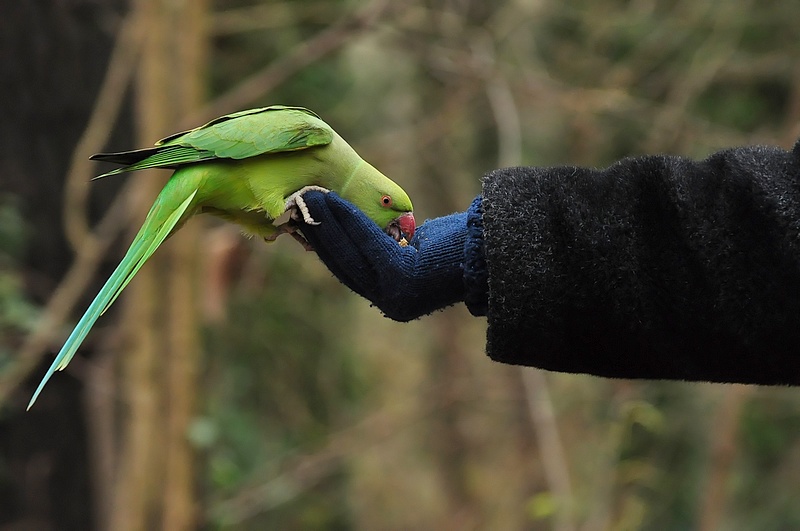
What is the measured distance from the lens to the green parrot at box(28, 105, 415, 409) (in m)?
2.77

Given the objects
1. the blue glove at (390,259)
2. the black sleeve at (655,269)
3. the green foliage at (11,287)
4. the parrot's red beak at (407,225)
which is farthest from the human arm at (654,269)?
the green foliage at (11,287)

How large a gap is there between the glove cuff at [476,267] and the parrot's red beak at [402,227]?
1.28ft

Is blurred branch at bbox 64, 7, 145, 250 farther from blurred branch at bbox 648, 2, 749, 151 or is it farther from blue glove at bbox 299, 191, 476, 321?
blurred branch at bbox 648, 2, 749, 151

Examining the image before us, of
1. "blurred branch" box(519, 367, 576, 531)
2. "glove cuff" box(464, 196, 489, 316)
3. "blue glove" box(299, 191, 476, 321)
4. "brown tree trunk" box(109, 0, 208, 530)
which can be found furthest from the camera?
"blurred branch" box(519, 367, 576, 531)

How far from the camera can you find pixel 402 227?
2805 millimetres

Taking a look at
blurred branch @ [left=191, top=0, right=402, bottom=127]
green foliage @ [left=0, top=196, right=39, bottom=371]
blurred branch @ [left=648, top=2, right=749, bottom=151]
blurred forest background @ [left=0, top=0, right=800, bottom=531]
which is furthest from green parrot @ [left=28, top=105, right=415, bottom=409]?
blurred branch @ [left=648, top=2, right=749, bottom=151]

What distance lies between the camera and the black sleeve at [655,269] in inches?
84.7

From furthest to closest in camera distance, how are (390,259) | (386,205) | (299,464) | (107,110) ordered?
(299,464) < (107,110) < (386,205) < (390,259)

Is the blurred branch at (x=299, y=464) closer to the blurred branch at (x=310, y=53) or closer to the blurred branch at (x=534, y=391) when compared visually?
the blurred branch at (x=534, y=391)

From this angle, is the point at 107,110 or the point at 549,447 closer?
the point at 107,110

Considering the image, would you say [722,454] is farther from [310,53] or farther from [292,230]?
[292,230]

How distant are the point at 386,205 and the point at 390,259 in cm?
34

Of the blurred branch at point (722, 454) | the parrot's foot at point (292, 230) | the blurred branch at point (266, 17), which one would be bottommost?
the blurred branch at point (722, 454)

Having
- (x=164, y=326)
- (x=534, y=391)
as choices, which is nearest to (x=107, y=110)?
(x=164, y=326)
